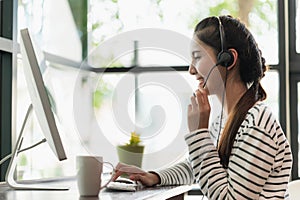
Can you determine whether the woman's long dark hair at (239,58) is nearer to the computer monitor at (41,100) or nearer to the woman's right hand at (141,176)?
the woman's right hand at (141,176)

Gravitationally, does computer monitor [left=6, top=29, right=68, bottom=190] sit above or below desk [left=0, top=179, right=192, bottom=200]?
above

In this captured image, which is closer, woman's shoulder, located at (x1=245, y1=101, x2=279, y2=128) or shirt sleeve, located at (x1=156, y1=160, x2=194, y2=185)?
woman's shoulder, located at (x1=245, y1=101, x2=279, y2=128)

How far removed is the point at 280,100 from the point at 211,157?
200 cm

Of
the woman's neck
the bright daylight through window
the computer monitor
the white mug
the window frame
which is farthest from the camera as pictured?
the window frame

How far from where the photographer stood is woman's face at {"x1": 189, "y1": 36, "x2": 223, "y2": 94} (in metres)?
1.52

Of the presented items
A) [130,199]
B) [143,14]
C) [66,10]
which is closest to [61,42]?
[66,10]

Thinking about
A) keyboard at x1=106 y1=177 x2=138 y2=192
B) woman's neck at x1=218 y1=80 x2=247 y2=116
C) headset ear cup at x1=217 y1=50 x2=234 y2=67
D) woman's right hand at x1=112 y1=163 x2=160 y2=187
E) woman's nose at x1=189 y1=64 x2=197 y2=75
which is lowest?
keyboard at x1=106 y1=177 x2=138 y2=192

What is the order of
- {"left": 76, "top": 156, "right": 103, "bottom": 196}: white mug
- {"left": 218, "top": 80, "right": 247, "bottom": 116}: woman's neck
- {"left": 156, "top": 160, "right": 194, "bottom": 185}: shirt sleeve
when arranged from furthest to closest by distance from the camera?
{"left": 156, "top": 160, "right": 194, "bottom": 185}: shirt sleeve → {"left": 218, "top": 80, "right": 247, "bottom": 116}: woman's neck → {"left": 76, "top": 156, "right": 103, "bottom": 196}: white mug

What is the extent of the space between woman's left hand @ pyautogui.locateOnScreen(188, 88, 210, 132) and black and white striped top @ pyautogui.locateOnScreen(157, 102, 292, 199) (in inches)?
0.8

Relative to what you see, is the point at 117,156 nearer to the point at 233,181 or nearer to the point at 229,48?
the point at 233,181

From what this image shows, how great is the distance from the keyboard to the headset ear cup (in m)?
0.41

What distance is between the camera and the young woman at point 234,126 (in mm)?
1487

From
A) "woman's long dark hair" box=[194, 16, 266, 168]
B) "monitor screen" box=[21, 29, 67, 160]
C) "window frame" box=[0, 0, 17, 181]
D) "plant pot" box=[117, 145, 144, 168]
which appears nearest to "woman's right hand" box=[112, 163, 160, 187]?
"plant pot" box=[117, 145, 144, 168]

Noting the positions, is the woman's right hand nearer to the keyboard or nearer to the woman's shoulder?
the keyboard
